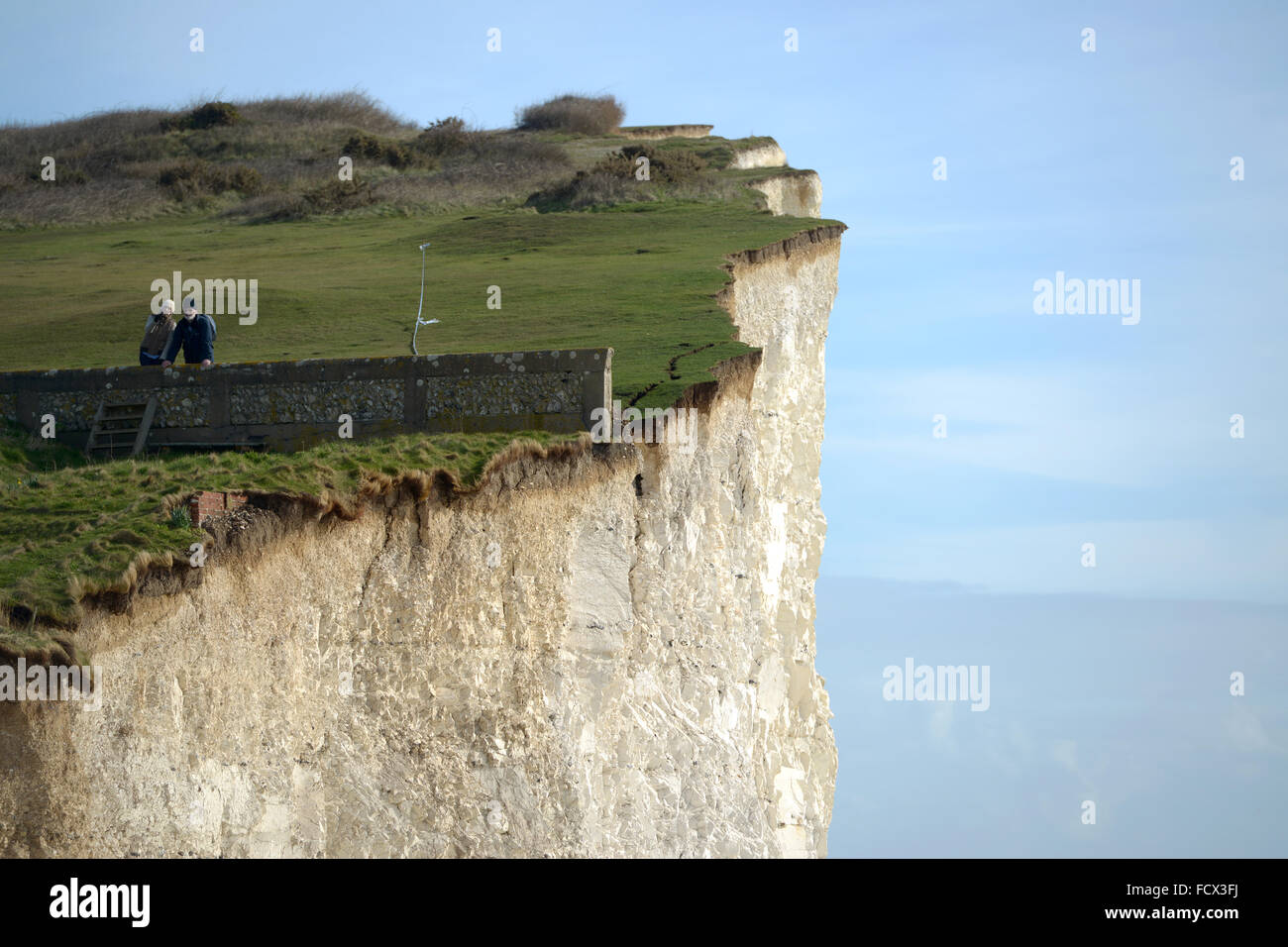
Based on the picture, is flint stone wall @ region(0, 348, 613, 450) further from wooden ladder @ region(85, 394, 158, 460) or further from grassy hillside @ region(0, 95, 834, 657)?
grassy hillside @ region(0, 95, 834, 657)

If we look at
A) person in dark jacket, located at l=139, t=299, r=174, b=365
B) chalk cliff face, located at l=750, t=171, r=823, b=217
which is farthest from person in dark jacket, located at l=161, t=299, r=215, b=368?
chalk cliff face, located at l=750, t=171, r=823, b=217

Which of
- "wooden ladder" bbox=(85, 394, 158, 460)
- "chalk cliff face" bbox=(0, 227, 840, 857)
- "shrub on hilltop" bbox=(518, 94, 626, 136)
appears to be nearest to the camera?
"chalk cliff face" bbox=(0, 227, 840, 857)

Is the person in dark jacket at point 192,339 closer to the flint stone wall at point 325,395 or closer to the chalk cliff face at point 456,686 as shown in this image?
the flint stone wall at point 325,395

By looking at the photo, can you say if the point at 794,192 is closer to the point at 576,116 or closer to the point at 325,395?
the point at 576,116

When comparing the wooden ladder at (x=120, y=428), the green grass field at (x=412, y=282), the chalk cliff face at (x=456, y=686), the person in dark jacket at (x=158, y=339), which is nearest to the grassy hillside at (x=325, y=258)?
the green grass field at (x=412, y=282)

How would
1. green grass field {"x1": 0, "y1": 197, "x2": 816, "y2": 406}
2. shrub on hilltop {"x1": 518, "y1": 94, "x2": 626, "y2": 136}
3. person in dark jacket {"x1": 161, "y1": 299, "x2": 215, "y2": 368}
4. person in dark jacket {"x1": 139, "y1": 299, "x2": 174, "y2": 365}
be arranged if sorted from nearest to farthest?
person in dark jacket {"x1": 161, "y1": 299, "x2": 215, "y2": 368} → person in dark jacket {"x1": 139, "y1": 299, "x2": 174, "y2": 365} → green grass field {"x1": 0, "y1": 197, "x2": 816, "y2": 406} → shrub on hilltop {"x1": 518, "y1": 94, "x2": 626, "y2": 136}

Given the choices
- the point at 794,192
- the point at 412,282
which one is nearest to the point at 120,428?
the point at 412,282
